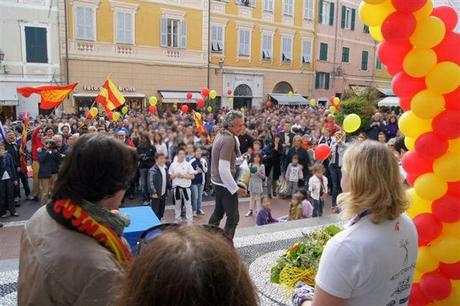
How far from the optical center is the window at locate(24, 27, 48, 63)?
1978 cm

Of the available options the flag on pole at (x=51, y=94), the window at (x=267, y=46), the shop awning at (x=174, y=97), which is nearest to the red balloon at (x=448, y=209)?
the flag on pole at (x=51, y=94)

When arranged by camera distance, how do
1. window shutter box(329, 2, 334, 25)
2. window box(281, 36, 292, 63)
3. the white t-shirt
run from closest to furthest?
the white t-shirt < window box(281, 36, 292, 63) < window shutter box(329, 2, 334, 25)

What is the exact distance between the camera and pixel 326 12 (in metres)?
32.0

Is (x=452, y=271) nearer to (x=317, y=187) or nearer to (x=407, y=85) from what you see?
(x=407, y=85)

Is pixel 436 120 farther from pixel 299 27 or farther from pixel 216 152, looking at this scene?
pixel 299 27

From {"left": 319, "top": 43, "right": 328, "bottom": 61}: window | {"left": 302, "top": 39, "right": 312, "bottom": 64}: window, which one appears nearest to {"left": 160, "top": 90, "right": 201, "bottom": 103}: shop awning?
{"left": 302, "top": 39, "right": 312, "bottom": 64}: window

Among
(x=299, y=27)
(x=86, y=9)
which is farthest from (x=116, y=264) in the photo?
(x=299, y=27)

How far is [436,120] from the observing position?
10.3 ft

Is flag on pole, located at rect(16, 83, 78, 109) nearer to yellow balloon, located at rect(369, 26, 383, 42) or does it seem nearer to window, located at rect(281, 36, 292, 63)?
yellow balloon, located at rect(369, 26, 383, 42)

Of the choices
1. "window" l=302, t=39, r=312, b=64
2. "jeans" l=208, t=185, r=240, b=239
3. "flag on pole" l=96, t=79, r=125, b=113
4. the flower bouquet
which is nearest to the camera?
the flower bouquet

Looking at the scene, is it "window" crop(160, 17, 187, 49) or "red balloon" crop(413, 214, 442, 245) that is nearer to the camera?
"red balloon" crop(413, 214, 442, 245)

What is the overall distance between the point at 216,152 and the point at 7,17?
18.1 m

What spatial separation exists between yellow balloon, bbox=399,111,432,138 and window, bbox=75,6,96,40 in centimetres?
2052

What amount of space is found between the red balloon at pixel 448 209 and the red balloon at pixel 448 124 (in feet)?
1.51
